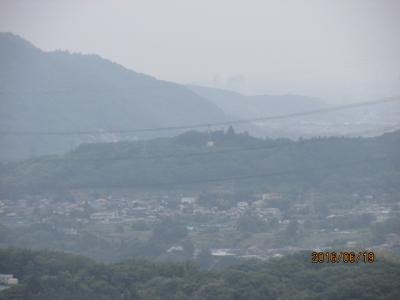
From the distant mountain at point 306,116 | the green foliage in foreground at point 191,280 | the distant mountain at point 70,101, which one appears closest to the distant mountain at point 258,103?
the distant mountain at point 306,116

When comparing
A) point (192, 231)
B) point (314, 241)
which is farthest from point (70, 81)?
point (314, 241)

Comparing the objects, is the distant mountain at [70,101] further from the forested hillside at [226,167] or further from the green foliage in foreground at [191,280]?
the green foliage in foreground at [191,280]

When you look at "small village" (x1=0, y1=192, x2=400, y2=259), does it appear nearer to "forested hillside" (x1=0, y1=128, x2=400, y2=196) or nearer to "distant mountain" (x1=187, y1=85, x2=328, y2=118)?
"forested hillside" (x1=0, y1=128, x2=400, y2=196)

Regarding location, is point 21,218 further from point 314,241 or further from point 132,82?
point 132,82

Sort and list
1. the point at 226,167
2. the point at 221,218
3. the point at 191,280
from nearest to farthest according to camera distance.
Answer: the point at 191,280 < the point at 221,218 < the point at 226,167

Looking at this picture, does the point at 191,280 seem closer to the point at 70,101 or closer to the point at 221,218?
the point at 221,218
